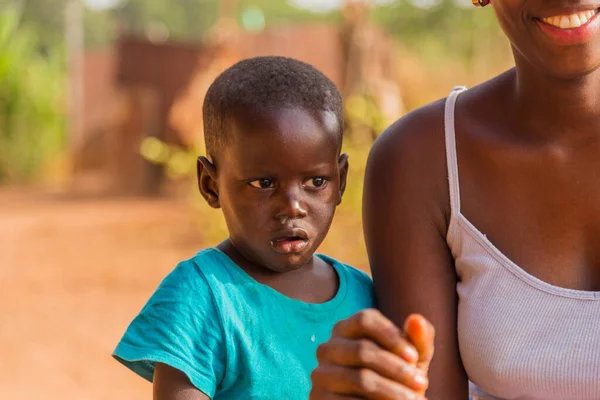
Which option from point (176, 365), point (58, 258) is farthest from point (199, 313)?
point (58, 258)

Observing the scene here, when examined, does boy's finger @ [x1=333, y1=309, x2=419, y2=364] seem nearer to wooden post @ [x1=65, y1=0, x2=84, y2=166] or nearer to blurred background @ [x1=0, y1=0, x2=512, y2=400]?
blurred background @ [x1=0, y1=0, x2=512, y2=400]

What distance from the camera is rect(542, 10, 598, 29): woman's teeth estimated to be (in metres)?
1.68

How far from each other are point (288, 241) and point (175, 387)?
33cm

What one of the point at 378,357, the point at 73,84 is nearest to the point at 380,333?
the point at 378,357

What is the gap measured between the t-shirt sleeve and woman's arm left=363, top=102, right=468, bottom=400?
0.36 m

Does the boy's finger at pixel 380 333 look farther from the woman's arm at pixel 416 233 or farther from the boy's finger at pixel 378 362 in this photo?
the woman's arm at pixel 416 233

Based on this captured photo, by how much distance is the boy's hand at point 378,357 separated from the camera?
118cm

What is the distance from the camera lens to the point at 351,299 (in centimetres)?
189

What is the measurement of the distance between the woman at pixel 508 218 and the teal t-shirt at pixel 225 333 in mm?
209

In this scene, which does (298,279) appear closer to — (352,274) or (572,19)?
(352,274)

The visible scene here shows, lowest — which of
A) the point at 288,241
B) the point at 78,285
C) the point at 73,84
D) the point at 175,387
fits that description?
the point at 78,285

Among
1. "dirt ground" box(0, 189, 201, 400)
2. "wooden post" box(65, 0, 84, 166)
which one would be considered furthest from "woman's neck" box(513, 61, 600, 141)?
"wooden post" box(65, 0, 84, 166)

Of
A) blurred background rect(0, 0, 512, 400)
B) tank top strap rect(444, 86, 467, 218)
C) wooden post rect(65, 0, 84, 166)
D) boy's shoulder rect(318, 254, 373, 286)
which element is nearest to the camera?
tank top strap rect(444, 86, 467, 218)

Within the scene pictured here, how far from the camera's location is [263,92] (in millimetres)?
1777
